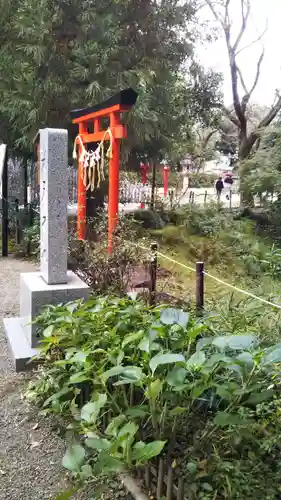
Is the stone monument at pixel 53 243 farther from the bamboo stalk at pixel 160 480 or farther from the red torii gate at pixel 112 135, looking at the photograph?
the bamboo stalk at pixel 160 480

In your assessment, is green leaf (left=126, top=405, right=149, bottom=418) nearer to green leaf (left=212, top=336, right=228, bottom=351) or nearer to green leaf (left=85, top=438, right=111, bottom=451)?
green leaf (left=85, top=438, right=111, bottom=451)

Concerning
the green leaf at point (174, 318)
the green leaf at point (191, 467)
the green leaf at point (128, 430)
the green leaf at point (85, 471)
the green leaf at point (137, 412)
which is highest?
the green leaf at point (174, 318)

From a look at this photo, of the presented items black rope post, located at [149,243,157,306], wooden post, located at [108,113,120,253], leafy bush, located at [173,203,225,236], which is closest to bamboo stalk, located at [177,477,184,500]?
black rope post, located at [149,243,157,306]

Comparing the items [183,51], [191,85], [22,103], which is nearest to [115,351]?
[22,103]

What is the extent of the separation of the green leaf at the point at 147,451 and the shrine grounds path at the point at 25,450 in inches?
22.1

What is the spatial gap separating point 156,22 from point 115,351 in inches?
356

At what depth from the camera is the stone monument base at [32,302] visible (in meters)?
3.80

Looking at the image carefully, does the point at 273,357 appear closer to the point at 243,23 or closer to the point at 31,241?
the point at 31,241

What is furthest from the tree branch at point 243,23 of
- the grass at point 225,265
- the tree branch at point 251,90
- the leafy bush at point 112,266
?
the leafy bush at point 112,266

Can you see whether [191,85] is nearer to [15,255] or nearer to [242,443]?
[15,255]

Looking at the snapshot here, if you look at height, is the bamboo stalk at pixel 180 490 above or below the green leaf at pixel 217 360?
below

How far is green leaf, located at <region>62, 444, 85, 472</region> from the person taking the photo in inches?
77.0

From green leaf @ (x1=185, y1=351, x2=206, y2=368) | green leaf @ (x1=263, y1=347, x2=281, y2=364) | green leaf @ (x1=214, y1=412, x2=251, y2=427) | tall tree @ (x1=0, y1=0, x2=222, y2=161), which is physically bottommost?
green leaf @ (x1=214, y1=412, x2=251, y2=427)

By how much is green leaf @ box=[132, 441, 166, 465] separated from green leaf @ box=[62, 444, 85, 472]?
24 cm
